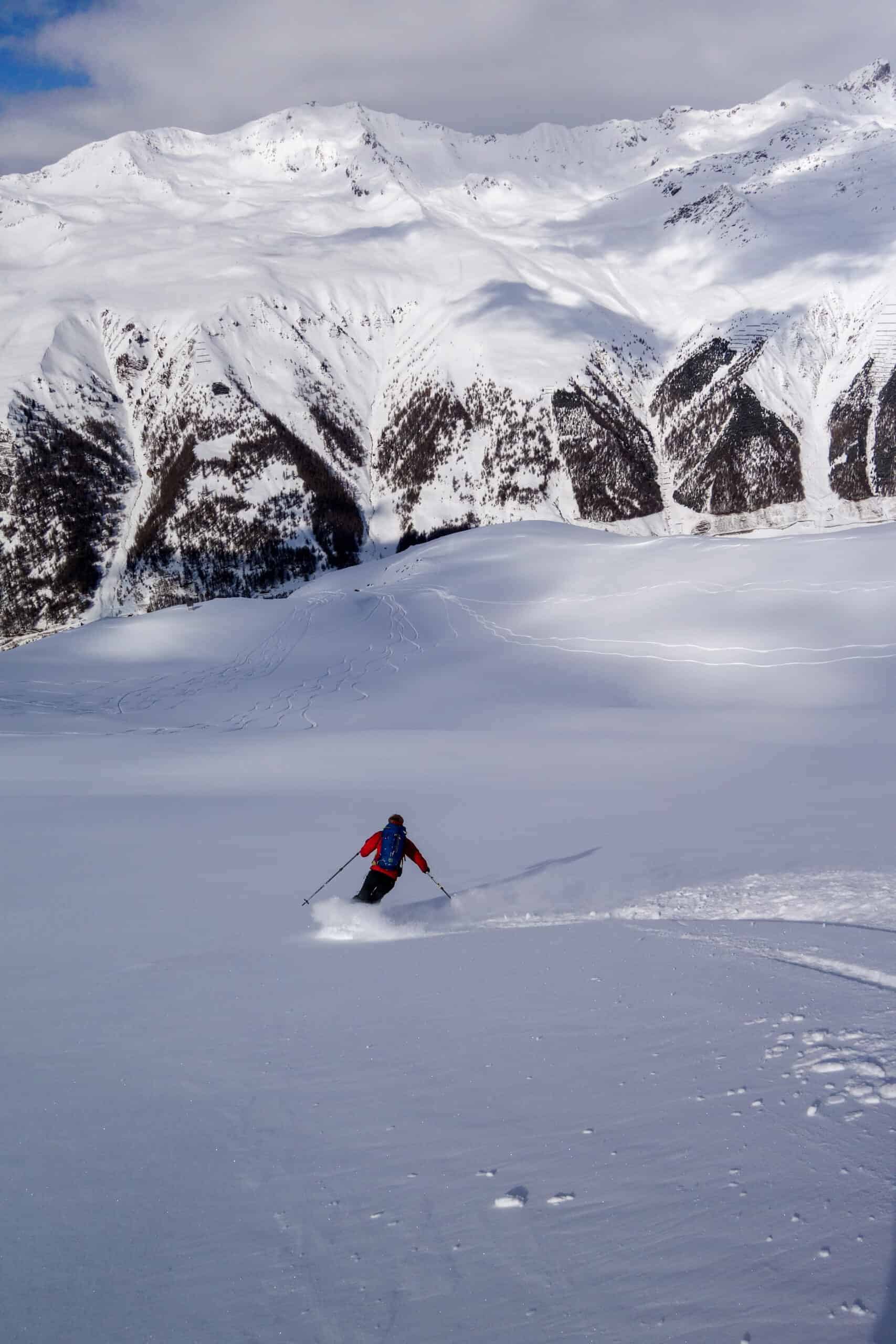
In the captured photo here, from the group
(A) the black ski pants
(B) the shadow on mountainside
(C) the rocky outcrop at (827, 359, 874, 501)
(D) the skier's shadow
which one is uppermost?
(C) the rocky outcrop at (827, 359, 874, 501)

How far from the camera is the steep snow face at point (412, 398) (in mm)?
104125

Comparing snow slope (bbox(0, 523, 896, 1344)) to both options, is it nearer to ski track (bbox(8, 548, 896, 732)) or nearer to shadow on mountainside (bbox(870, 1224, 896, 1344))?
shadow on mountainside (bbox(870, 1224, 896, 1344))

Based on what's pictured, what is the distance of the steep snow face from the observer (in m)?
104

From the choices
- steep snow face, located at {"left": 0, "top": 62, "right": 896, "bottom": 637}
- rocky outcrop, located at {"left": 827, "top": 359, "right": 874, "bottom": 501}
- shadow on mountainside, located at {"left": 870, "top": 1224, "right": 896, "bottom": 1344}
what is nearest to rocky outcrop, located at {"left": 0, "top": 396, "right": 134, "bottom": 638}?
steep snow face, located at {"left": 0, "top": 62, "right": 896, "bottom": 637}

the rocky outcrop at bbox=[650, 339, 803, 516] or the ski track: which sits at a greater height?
the rocky outcrop at bbox=[650, 339, 803, 516]

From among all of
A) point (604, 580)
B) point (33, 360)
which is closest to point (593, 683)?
point (604, 580)

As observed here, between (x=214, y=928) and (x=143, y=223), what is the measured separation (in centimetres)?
17875

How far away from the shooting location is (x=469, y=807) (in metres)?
16.3

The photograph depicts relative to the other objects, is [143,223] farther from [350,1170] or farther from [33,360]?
[350,1170]

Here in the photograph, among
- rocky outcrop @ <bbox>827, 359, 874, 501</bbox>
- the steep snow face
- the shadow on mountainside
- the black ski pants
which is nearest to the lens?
the shadow on mountainside

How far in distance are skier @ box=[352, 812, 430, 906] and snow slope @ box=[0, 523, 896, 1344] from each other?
0.96 ft

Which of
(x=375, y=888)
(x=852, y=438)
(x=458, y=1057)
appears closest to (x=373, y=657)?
(x=375, y=888)

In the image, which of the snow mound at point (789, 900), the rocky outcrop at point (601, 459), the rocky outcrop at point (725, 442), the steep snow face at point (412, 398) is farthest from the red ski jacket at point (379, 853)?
the rocky outcrop at point (725, 442)

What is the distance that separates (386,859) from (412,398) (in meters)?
117
